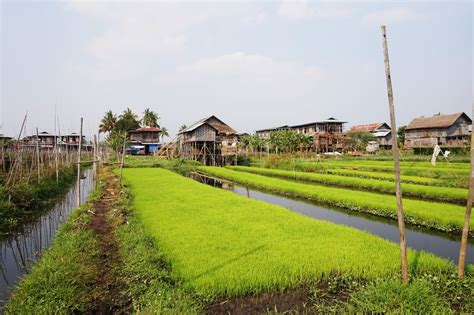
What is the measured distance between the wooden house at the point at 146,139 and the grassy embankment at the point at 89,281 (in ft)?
149

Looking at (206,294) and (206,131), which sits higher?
(206,131)

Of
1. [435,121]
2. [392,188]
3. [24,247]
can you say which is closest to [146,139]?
[392,188]

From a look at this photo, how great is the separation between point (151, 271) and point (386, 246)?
17.7ft

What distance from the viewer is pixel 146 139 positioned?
5188 centimetres

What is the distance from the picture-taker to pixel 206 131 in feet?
123

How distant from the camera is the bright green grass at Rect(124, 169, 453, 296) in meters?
5.33

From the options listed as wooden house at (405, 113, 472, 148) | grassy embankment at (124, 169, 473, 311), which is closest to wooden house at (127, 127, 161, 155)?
wooden house at (405, 113, 472, 148)

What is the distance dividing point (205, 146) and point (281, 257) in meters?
32.6

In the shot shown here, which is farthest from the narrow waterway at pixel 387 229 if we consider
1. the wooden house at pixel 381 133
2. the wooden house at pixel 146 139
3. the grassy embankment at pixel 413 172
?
the wooden house at pixel 381 133

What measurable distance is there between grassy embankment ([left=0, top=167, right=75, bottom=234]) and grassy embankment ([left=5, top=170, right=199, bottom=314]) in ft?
13.0

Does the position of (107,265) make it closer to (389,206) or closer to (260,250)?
(260,250)

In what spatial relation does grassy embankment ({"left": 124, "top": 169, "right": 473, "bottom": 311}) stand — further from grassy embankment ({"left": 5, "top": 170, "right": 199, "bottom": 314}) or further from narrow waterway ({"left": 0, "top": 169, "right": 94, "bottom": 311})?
narrow waterway ({"left": 0, "top": 169, "right": 94, "bottom": 311})

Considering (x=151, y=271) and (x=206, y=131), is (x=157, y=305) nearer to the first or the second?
(x=151, y=271)

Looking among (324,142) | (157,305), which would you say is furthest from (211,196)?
(324,142)
